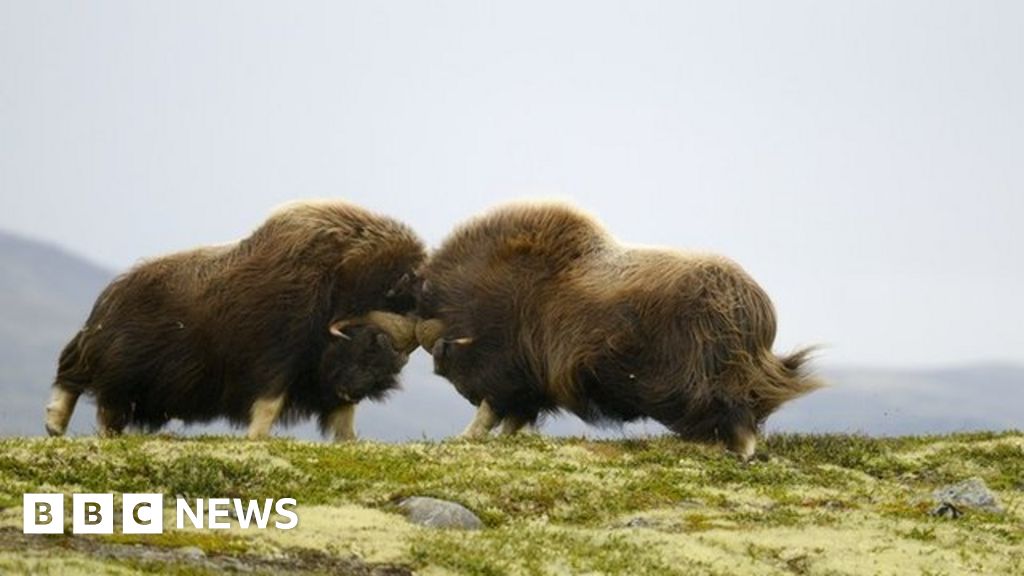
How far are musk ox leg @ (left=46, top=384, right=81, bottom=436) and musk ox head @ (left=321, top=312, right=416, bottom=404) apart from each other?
1954 mm

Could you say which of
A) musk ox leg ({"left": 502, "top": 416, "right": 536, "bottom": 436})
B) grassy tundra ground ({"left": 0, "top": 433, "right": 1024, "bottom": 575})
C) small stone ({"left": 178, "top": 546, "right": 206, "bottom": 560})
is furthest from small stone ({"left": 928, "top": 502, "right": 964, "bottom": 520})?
small stone ({"left": 178, "top": 546, "right": 206, "bottom": 560})

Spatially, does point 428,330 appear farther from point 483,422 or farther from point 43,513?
point 43,513

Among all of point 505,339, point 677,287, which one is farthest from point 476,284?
point 677,287

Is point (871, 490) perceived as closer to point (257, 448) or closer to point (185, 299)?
point (257, 448)

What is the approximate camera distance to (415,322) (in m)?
18.4

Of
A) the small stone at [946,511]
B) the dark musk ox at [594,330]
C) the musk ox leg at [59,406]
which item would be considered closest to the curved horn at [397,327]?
the dark musk ox at [594,330]

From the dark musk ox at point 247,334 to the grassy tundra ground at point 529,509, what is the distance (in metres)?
1.83

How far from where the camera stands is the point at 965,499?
15.6m

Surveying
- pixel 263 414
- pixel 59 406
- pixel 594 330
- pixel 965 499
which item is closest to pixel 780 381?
pixel 594 330

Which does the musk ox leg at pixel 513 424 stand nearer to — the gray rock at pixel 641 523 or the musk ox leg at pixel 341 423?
the musk ox leg at pixel 341 423

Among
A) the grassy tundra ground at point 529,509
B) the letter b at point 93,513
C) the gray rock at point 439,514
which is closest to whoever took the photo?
the grassy tundra ground at point 529,509

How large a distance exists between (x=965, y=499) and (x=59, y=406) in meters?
6.91

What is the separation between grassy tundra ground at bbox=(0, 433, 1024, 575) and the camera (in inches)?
484

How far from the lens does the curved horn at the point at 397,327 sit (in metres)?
18.0
